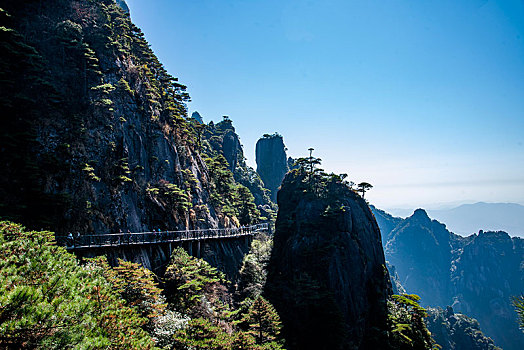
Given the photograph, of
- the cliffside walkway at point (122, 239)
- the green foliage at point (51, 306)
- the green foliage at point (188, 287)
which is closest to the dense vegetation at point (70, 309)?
the green foliage at point (51, 306)

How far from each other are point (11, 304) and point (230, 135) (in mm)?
83136

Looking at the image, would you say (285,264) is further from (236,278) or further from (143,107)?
(143,107)

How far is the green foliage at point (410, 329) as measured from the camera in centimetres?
2697

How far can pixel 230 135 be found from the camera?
85.9 m

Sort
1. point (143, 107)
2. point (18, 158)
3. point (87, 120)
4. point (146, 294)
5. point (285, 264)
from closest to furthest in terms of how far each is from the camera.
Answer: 1. point (146, 294)
2. point (18, 158)
3. point (87, 120)
4. point (143, 107)
5. point (285, 264)

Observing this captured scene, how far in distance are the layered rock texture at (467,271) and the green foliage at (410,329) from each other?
361 feet

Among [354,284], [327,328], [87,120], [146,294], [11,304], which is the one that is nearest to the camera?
[11,304]

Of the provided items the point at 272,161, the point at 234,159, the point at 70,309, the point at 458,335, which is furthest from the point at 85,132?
the point at 458,335

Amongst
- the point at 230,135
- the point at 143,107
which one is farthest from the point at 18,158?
Answer: the point at 230,135

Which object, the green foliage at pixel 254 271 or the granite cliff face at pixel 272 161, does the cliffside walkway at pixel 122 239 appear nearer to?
the green foliage at pixel 254 271

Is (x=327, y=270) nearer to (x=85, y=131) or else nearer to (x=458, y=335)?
(x=85, y=131)

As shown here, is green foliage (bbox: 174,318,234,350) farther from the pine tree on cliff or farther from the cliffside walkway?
the cliffside walkway

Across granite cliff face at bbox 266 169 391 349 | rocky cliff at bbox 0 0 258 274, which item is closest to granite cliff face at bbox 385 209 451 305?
granite cliff face at bbox 266 169 391 349

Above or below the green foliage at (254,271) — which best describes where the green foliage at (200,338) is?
above
